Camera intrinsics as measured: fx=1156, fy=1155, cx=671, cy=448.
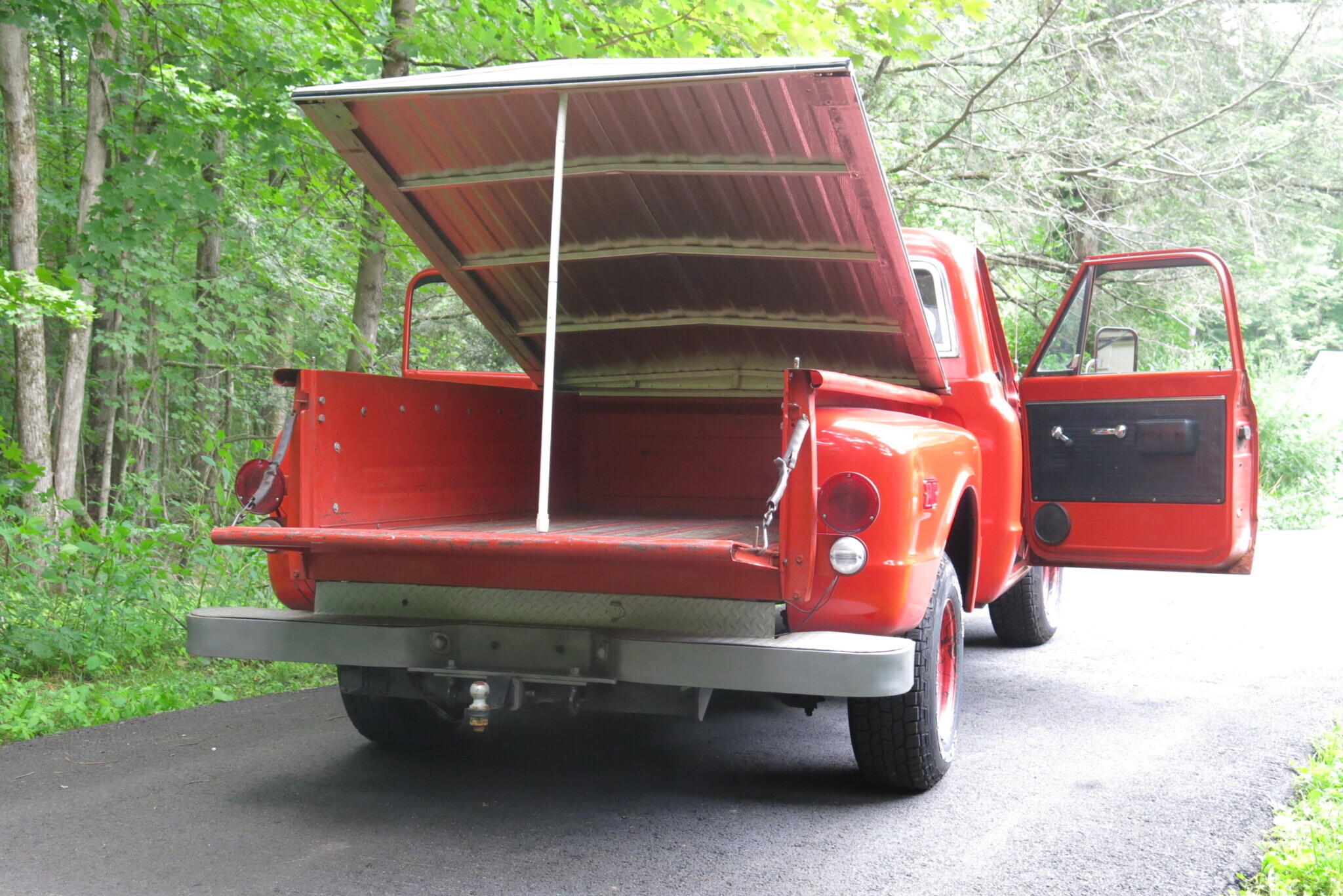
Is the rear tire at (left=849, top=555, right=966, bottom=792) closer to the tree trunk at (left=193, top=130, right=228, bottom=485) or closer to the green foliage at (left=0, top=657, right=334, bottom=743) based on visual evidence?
the green foliage at (left=0, top=657, right=334, bottom=743)

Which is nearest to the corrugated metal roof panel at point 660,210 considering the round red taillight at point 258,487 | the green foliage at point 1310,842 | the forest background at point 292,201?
the round red taillight at point 258,487

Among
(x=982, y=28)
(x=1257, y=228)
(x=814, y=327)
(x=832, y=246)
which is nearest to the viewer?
(x=832, y=246)

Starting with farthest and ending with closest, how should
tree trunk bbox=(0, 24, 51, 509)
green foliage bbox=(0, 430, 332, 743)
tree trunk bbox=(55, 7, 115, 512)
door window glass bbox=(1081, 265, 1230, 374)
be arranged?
door window glass bbox=(1081, 265, 1230, 374) < tree trunk bbox=(55, 7, 115, 512) < tree trunk bbox=(0, 24, 51, 509) < green foliage bbox=(0, 430, 332, 743)

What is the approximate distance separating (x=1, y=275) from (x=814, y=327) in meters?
4.56

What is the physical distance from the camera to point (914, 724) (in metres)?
3.89

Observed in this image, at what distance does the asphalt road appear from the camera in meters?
3.38

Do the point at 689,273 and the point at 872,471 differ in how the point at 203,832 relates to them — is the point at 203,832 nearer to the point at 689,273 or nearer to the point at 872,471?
the point at 872,471

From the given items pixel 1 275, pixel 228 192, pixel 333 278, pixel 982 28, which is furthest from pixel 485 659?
pixel 982 28

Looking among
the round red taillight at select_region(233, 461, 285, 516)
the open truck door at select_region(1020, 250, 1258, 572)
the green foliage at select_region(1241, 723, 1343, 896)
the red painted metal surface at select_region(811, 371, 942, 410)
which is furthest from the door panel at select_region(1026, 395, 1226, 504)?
the round red taillight at select_region(233, 461, 285, 516)

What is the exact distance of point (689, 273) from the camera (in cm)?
540

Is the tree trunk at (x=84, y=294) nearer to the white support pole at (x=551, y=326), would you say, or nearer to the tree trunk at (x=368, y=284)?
the tree trunk at (x=368, y=284)

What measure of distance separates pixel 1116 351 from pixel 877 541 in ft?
8.58

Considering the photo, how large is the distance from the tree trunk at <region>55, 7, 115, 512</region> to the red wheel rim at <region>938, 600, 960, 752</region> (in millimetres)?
7819

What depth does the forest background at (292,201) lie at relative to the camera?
23.8 ft
